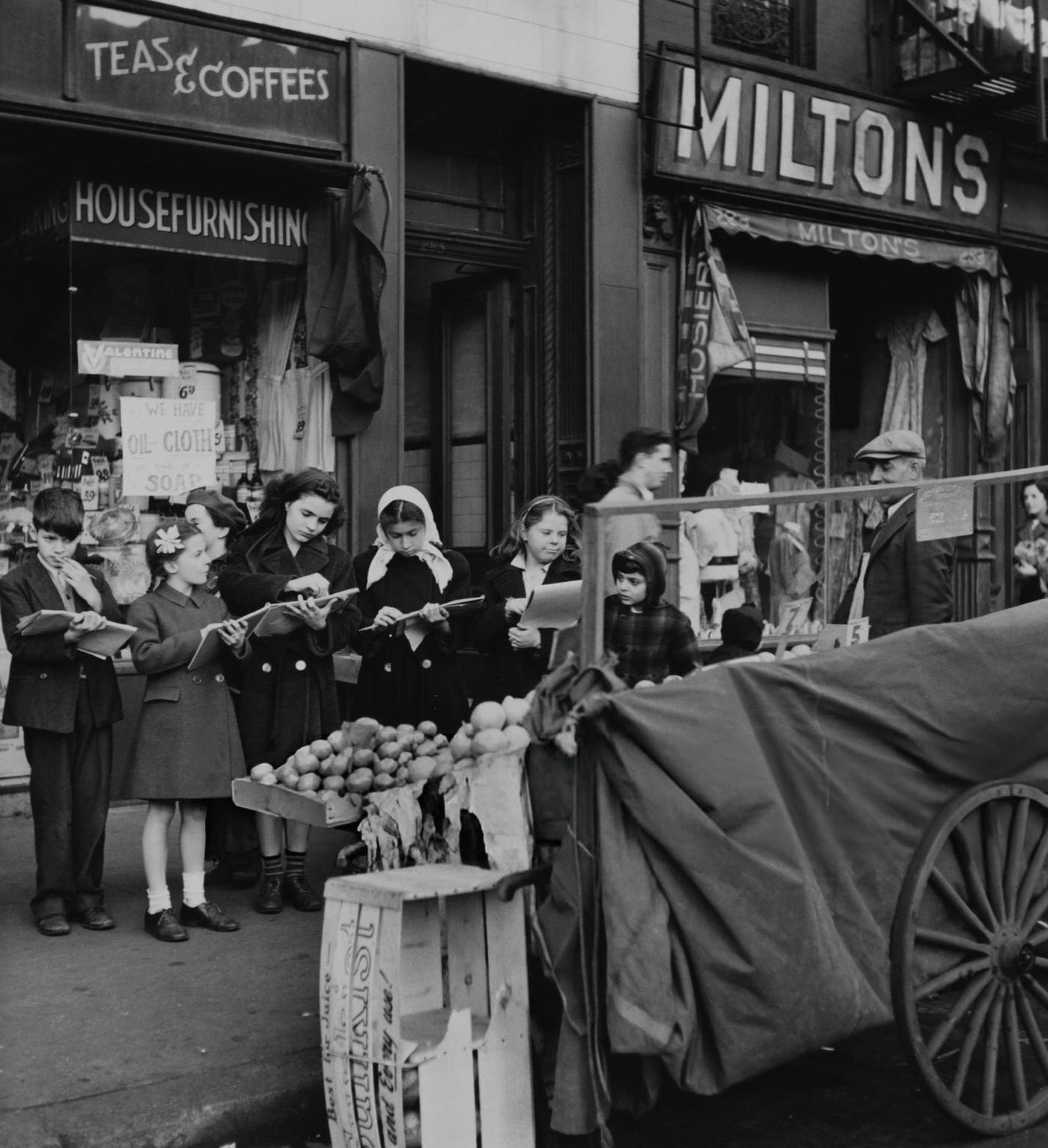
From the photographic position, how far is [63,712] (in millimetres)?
5984

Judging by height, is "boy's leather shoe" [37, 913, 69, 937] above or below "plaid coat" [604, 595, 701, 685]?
below

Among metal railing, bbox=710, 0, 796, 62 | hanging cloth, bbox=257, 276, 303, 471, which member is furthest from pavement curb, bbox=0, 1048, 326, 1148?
metal railing, bbox=710, 0, 796, 62

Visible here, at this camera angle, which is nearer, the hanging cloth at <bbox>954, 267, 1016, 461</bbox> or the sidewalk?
the sidewalk

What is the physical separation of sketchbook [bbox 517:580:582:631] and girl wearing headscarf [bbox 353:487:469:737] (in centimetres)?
221

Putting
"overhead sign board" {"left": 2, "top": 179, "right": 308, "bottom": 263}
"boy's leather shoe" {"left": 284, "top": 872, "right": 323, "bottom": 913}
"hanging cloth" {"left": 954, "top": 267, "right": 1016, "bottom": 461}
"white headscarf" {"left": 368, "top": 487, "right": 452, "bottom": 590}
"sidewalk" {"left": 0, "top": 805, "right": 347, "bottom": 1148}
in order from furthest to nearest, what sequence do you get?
"hanging cloth" {"left": 954, "top": 267, "right": 1016, "bottom": 461} < "overhead sign board" {"left": 2, "top": 179, "right": 308, "bottom": 263} < "white headscarf" {"left": 368, "top": 487, "right": 452, "bottom": 590} < "boy's leather shoe" {"left": 284, "top": 872, "right": 323, "bottom": 913} < "sidewalk" {"left": 0, "top": 805, "right": 347, "bottom": 1148}

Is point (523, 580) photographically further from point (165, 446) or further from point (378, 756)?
point (165, 446)

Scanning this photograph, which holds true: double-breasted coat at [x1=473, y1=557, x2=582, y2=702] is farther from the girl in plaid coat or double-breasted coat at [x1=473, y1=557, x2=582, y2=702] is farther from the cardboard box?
the cardboard box

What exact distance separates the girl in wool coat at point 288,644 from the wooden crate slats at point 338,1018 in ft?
7.84

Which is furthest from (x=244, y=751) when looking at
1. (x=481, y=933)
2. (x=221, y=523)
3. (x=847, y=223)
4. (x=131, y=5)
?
(x=847, y=223)

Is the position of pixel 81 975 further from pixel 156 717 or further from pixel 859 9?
pixel 859 9

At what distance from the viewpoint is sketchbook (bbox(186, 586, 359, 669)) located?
231 inches

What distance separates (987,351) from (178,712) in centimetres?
797

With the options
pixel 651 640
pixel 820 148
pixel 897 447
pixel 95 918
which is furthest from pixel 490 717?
pixel 820 148

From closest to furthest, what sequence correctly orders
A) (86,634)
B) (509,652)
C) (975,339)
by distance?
1. (86,634)
2. (509,652)
3. (975,339)
